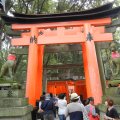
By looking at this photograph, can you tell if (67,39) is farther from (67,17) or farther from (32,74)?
(32,74)

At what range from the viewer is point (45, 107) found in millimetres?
7855

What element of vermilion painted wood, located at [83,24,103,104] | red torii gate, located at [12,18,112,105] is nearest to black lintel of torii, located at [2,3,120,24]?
red torii gate, located at [12,18,112,105]

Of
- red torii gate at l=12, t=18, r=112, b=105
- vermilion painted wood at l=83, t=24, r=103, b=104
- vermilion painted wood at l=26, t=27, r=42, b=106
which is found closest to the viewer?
vermilion painted wood at l=83, t=24, r=103, b=104

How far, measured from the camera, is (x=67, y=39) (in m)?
12.6

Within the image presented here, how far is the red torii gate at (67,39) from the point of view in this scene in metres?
12.0

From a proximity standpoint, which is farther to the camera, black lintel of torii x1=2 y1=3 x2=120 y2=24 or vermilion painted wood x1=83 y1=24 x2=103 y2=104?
black lintel of torii x1=2 y1=3 x2=120 y2=24

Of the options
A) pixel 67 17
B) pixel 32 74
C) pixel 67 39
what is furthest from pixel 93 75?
pixel 67 17

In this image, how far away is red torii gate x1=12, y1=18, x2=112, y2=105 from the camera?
39.3ft

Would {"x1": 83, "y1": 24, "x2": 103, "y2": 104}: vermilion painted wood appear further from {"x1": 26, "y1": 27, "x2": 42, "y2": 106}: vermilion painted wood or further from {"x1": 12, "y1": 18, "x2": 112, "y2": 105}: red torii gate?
{"x1": 26, "y1": 27, "x2": 42, "y2": 106}: vermilion painted wood

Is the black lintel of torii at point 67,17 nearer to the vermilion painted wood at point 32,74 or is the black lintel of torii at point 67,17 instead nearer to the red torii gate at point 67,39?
the red torii gate at point 67,39

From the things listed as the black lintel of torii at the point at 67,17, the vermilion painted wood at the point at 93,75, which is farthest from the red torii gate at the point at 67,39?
the black lintel of torii at the point at 67,17

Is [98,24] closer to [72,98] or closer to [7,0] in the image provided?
[7,0]

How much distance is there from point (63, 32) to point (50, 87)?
964cm

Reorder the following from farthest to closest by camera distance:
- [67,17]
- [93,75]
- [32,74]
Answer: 1. [67,17]
2. [32,74]
3. [93,75]
